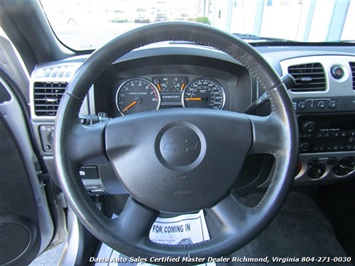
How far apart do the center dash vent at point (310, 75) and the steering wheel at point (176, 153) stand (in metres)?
0.50

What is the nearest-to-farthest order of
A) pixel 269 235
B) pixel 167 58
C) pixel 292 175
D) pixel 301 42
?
pixel 292 175 < pixel 167 58 < pixel 301 42 < pixel 269 235

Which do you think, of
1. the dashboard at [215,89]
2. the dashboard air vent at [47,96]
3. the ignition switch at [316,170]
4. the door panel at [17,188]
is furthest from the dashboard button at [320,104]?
the door panel at [17,188]

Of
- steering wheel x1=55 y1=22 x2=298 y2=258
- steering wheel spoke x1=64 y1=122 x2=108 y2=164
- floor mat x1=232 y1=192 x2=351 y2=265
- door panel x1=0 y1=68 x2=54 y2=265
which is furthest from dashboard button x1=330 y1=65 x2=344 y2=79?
door panel x1=0 y1=68 x2=54 y2=265

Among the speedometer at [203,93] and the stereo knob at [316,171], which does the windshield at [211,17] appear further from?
the stereo knob at [316,171]

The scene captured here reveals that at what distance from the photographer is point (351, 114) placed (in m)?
1.20

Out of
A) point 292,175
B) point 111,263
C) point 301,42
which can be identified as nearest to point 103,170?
point 111,263

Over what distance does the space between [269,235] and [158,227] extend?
66 centimetres

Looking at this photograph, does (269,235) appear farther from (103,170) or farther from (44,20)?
(44,20)

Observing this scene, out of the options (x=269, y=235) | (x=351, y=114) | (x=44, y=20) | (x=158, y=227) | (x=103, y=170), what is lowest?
(x=269, y=235)

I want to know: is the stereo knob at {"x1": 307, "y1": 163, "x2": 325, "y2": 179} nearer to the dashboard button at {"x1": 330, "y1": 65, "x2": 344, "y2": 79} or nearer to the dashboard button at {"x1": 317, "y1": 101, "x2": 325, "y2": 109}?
the dashboard button at {"x1": 317, "y1": 101, "x2": 325, "y2": 109}

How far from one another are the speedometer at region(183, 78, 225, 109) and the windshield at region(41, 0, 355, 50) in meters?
0.26

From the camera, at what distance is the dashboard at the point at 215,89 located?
1.07 meters

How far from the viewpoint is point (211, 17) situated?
192 cm

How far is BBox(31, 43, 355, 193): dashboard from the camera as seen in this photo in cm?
107
